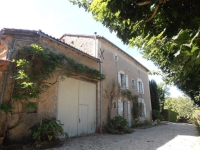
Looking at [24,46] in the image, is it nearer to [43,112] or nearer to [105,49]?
[43,112]

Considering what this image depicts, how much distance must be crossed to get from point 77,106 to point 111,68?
479 cm

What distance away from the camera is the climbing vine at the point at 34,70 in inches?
226

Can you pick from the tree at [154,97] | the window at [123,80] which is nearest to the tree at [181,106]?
the tree at [154,97]

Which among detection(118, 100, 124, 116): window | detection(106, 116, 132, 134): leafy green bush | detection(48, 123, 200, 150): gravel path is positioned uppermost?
detection(118, 100, 124, 116): window

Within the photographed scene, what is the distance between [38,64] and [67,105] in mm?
2577

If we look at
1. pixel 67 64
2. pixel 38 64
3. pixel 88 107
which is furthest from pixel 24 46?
pixel 88 107

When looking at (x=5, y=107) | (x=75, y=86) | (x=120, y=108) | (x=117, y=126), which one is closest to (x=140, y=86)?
(x=120, y=108)

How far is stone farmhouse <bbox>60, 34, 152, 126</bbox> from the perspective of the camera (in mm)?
10977

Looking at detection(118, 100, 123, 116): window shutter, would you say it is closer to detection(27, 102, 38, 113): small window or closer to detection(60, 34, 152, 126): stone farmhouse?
detection(60, 34, 152, 126): stone farmhouse

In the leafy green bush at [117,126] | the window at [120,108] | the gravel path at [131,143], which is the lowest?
the gravel path at [131,143]

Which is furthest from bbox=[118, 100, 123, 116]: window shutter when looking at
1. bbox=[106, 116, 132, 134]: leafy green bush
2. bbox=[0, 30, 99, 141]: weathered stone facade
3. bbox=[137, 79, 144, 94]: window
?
bbox=[0, 30, 99, 141]: weathered stone facade

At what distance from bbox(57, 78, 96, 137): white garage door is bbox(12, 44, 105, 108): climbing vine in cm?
87

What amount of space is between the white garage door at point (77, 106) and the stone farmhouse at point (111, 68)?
→ 76 centimetres

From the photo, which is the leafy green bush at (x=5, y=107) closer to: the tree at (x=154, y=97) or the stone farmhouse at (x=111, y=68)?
the stone farmhouse at (x=111, y=68)
